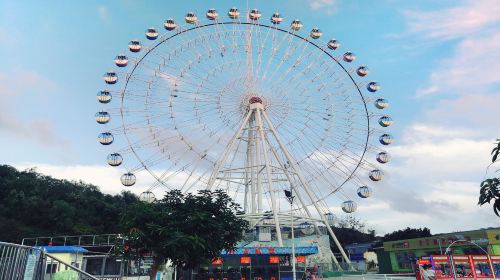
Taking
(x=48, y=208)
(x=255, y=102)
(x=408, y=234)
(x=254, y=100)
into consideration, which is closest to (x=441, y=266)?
(x=255, y=102)

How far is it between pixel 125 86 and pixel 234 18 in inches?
441

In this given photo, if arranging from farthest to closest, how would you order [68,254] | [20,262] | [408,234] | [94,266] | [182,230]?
[408,234]
[94,266]
[68,254]
[182,230]
[20,262]

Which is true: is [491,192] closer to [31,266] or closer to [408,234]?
[31,266]

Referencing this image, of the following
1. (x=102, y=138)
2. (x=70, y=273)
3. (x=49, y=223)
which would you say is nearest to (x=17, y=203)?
(x=49, y=223)

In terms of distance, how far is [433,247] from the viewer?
1812 inches

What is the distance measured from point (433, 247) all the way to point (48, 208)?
2663 inches

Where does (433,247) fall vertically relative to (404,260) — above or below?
above

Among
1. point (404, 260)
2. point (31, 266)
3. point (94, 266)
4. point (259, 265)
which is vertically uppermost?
point (404, 260)

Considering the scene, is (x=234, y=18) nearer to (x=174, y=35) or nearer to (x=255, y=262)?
(x=174, y=35)

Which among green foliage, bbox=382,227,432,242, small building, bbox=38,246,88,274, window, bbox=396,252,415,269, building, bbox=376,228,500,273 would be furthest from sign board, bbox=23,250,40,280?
green foliage, bbox=382,227,432,242

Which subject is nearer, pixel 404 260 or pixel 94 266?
pixel 94 266

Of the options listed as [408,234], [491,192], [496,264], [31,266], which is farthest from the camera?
[408,234]

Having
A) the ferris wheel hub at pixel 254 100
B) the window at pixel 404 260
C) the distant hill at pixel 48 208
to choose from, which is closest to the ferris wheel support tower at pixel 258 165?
the ferris wheel hub at pixel 254 100

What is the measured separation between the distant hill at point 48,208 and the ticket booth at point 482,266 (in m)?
55.1
